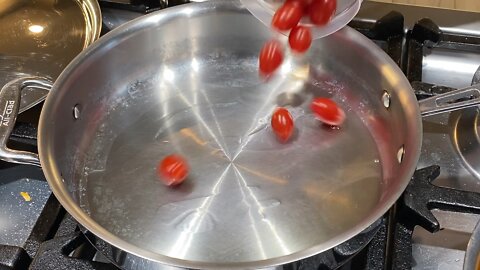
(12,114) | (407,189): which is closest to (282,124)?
(407,189)

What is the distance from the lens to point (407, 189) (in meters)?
0.66

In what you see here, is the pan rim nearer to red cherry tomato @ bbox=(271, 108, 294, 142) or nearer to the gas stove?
the gas stove

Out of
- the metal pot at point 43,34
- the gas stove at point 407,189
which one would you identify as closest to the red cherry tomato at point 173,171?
the gas stove at point 407,189

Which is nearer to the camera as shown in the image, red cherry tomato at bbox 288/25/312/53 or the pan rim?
the pan rim

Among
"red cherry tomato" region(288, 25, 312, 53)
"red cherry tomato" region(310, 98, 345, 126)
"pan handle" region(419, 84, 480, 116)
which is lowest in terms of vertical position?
"red cherry tomato" region(310, 98, 345, 126)

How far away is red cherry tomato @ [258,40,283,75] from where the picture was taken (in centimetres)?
77

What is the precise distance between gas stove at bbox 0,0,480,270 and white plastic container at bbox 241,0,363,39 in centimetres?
7

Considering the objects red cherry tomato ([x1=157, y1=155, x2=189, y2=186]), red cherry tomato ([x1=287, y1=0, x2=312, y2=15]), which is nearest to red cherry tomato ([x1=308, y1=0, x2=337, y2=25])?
red cherry tomato ([x1=287, y1=0, x2=312, y2=15])

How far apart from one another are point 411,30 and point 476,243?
36cm

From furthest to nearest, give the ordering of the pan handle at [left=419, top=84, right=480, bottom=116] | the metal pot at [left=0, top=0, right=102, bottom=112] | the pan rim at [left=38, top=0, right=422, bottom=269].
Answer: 1. the metal pot at [left=0, top=0, right=102, bottom=112]
2. the pan handle at [left=419, top=84, right=480, bottom=116]
3. the pan rim at [left=38, top=0, right=422, bottom=269]

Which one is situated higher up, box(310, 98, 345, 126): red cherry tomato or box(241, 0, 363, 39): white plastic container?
box(241, 0, 363, 39): white plastic container

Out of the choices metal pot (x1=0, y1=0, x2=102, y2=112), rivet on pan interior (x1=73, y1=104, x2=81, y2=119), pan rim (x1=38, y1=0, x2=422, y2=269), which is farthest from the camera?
metal pot (x1=0, y1=0, x2=102, y2=112)

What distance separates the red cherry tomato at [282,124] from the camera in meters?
0.75

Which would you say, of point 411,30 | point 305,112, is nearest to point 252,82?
point 305,112
